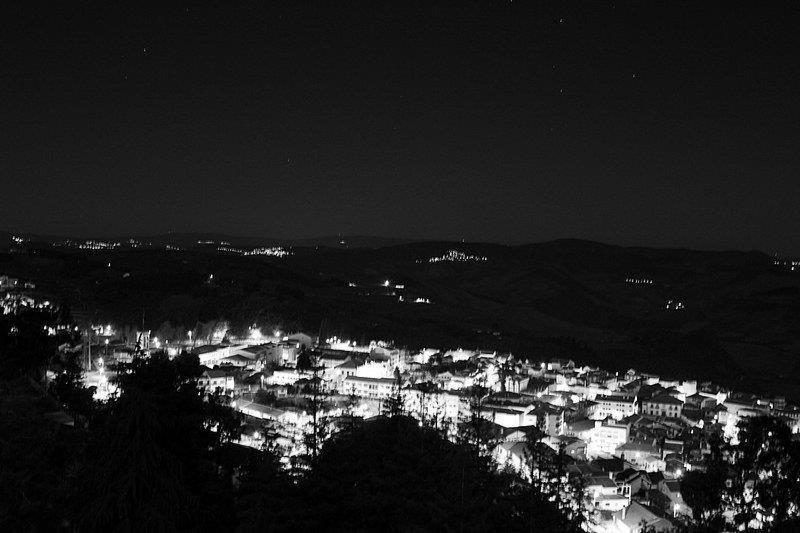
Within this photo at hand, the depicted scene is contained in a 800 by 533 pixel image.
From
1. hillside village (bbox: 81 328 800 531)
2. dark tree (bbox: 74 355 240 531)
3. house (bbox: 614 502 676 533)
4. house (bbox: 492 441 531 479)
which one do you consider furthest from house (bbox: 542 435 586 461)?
dark tree (bbox: 74 355 240 531)

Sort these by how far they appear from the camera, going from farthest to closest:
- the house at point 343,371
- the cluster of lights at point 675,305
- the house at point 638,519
Result: the cluster of lights at point 675,305, the house at point 343,371, the house at point 638,519

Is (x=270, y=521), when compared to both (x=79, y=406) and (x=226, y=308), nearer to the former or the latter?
(x=79, y=406)

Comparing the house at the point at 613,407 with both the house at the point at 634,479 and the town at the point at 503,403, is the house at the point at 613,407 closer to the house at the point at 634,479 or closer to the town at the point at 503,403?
the town at the point at 503,403

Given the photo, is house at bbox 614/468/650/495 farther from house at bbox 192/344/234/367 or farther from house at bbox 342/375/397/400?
house at bbox 192/344/234/367

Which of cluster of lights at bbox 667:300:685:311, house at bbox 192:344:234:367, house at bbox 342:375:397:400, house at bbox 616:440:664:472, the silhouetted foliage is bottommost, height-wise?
cluster of lights at bbox 667:300:685:311

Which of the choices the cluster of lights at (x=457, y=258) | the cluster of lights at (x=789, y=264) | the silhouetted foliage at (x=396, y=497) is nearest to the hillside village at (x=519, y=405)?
the silhouetted foliage at (x=396, y=497)

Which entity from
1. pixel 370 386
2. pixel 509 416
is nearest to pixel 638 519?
pixel 509 416
